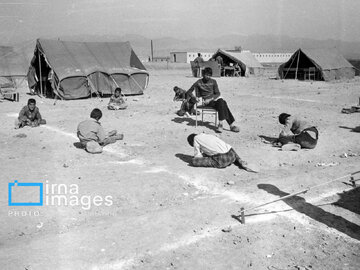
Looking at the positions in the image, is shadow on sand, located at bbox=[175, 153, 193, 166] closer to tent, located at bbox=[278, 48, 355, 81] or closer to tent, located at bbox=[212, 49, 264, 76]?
tent, located at bbox=[278, 48, 355, 81]

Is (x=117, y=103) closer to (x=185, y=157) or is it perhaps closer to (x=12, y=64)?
(x=185, y=157)

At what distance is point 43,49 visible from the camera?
16.4m

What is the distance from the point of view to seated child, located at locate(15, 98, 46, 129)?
9.91 m

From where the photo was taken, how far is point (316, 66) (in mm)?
24234

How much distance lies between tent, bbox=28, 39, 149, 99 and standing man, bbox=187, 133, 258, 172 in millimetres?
10357

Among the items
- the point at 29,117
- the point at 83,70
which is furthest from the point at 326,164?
the point at 83,70

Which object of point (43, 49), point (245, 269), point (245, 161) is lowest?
point (245, 269)

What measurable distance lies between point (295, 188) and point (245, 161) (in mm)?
1288

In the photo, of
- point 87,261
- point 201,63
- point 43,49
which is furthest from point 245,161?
point 201,63

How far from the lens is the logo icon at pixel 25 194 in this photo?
5270mm

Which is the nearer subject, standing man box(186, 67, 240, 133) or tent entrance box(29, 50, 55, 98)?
standing man box(186, 67, 240, 133)

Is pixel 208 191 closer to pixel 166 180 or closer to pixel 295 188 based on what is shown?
pixel 166 180

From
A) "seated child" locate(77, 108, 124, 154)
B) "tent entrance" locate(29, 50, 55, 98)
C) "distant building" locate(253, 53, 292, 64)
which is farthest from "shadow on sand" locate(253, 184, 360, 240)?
"distant building" locate(253, 53, 292, 64)

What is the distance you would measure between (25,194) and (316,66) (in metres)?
22.1
